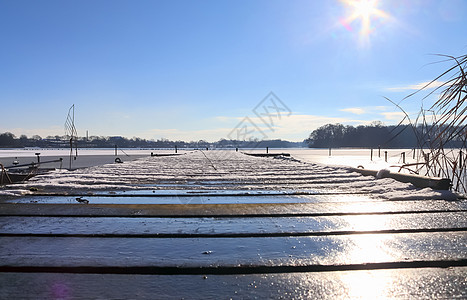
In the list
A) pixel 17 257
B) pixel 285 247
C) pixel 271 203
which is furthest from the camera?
pixel 271 203

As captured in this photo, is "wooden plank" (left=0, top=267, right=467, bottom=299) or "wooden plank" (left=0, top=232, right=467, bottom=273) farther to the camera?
"wooden plank" (left=0, top=232, right=467, bottom=273)

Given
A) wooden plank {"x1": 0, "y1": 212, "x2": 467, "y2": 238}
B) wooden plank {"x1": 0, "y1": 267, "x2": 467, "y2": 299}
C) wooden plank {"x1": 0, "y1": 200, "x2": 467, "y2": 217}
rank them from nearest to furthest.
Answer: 1. wooden plank {"x1": 0, "y1": 267, "x2": 467, "y2": 299}
2. wooden plank {"x1": 0, "y1": 212, "x2": 467, "y2": 238}
3. wooden plank {"x1": 0, "y1": 200, "x2": 467, "y2": 217}

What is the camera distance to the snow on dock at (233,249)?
A: 797 millimetres

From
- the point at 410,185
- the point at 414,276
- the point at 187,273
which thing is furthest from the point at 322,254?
the point at 410,185

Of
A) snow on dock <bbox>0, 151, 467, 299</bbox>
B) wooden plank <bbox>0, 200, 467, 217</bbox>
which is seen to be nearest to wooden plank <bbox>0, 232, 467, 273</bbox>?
snow on dock <bbox>0, 151, 467, 299</bbox>

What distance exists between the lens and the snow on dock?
797 millimetres

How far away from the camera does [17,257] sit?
0.98m

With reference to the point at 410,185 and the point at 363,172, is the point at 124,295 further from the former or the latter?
the point at 363,172

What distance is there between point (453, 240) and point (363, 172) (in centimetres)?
265

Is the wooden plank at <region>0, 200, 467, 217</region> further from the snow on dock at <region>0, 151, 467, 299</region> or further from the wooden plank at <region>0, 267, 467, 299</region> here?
the wooden plank at <region>0, 267, 467, 299</region>

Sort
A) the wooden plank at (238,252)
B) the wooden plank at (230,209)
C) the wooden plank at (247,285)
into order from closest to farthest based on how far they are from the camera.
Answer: the wooden plank at (247,285) < the wooden plank at (238,252) < the wooden plank at (230,209)

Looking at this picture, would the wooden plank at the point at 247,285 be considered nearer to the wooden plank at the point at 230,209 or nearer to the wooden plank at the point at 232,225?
the wooden plank at the point at 232,225

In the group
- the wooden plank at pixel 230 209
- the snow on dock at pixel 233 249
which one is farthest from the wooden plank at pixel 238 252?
the wooden plank at pixel 230 209

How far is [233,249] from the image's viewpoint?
3.54ft
